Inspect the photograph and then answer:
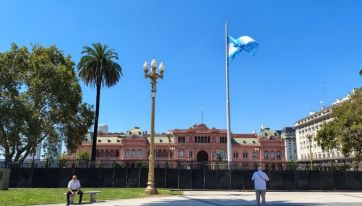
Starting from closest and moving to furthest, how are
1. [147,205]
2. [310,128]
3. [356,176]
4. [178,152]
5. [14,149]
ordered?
[147,205] < [356,176] < [14,149] < [178,152] < [310,128]

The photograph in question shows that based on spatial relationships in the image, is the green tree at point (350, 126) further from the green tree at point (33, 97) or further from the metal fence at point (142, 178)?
the green tree at point (33, 97)

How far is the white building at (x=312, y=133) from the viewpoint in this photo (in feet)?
404

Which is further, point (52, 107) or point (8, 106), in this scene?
point (52, 107)

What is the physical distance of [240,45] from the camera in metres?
32.2

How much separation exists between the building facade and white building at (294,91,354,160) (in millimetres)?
12237

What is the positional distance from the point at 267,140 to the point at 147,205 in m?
119

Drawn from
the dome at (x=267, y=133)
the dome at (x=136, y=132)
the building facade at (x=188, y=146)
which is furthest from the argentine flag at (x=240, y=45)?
the dome at (x=267, y=133)

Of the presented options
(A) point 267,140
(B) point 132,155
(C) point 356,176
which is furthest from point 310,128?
(C) point 356,176

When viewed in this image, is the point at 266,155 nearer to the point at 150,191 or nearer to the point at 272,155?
the point at 272,155

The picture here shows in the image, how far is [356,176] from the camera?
35188 millimetres

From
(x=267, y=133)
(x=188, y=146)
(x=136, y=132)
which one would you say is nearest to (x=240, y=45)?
(x=188, y=146)

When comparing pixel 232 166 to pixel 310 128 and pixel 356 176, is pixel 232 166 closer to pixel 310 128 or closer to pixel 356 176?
pixel 356 176

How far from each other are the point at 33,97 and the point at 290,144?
161 metres

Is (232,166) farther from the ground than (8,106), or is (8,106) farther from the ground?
(8,106)
